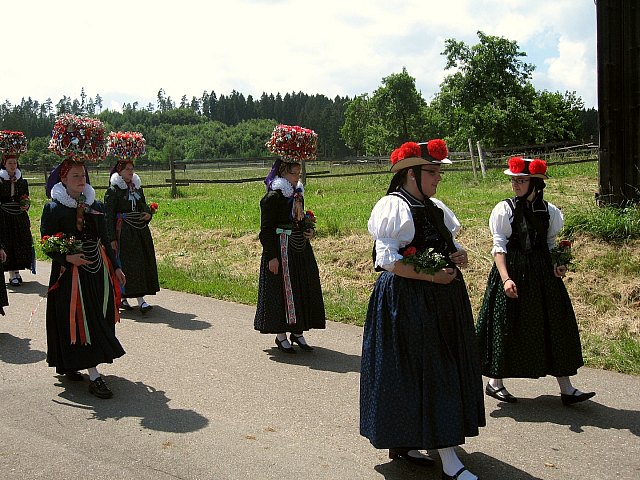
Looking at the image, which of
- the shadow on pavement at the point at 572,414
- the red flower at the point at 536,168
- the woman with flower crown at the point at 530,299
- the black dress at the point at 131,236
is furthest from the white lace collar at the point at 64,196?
the shadow on pavement at the point at 572,414

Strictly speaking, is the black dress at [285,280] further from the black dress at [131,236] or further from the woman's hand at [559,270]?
the woman's hand at [559,270]

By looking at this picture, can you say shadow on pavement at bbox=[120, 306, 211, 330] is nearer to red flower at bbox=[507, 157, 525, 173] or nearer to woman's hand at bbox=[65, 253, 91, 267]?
woman's hand at bbox=[65, 253, 91, 267]

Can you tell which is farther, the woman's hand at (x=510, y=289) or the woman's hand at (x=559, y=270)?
the woman's hand at (x=559, y=270)

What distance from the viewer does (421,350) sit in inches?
162

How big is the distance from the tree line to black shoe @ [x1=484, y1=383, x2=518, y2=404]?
15.1 ft

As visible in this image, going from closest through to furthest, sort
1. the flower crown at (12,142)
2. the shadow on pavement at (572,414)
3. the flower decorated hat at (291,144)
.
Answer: the shadow on pavement at (572,414), the flower decorated hat at (291,144), the flower crown at (12,142)

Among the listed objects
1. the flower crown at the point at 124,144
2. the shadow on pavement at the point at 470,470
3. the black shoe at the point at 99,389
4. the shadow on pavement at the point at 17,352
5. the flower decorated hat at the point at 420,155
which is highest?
the flower crown at the point at 124,144

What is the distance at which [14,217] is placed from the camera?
10.9 metres

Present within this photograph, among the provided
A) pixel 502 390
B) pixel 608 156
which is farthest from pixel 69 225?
pixel 608 156

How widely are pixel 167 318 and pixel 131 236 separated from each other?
125 cm

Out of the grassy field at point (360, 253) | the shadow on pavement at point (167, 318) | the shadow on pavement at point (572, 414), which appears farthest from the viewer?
the shadow on pavement at point (167, 318)

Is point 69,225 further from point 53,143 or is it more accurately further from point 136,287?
point 136,287

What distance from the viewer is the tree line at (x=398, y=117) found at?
42.7 meters

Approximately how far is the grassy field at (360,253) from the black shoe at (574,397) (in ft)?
3.35
